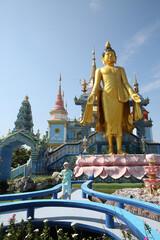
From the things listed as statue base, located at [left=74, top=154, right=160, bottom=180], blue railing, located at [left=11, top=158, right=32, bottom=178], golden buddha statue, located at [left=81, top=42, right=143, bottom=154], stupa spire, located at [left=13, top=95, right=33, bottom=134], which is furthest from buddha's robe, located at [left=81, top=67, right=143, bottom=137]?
stupa spire, located at [left=13, top=95, right=33, bottom=134]

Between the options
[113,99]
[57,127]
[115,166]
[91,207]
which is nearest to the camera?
[91,207]

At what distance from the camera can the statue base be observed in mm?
8086

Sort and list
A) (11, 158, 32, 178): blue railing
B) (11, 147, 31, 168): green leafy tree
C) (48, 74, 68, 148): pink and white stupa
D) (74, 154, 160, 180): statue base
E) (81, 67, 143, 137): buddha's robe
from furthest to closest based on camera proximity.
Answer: (48, 74, 68, 148): pink and white stupa < (11, 147, 31, 168): green leafy tree < (11, 158, 32, 178): blue railing < (81, 67, 143, 137): buddha's robe < (74, 154, 160, 180): statue base

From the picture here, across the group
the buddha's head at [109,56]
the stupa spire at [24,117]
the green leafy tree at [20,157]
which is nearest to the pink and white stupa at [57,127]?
the stupa spire at [24,117]

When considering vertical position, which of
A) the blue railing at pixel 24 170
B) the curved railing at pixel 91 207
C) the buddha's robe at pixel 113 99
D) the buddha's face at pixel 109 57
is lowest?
the blue railing at pixel 24 170

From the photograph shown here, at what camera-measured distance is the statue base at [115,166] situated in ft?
26.5

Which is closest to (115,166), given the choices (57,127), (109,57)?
(109,57)

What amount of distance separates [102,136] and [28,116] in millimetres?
13336

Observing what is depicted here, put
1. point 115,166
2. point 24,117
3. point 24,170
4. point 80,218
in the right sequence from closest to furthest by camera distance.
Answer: point 80,218, point 115,166, point 24,170, point 24,117

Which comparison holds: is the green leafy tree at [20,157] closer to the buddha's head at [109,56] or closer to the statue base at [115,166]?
the statue base at [115,166]

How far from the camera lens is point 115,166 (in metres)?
8.34

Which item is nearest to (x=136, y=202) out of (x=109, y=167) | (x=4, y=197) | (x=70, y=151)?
(x=4, y=197)

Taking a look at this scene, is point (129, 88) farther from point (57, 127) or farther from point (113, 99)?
point (57, 127)

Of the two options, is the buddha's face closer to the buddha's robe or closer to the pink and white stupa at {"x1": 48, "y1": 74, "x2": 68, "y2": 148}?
the buddha's robe
